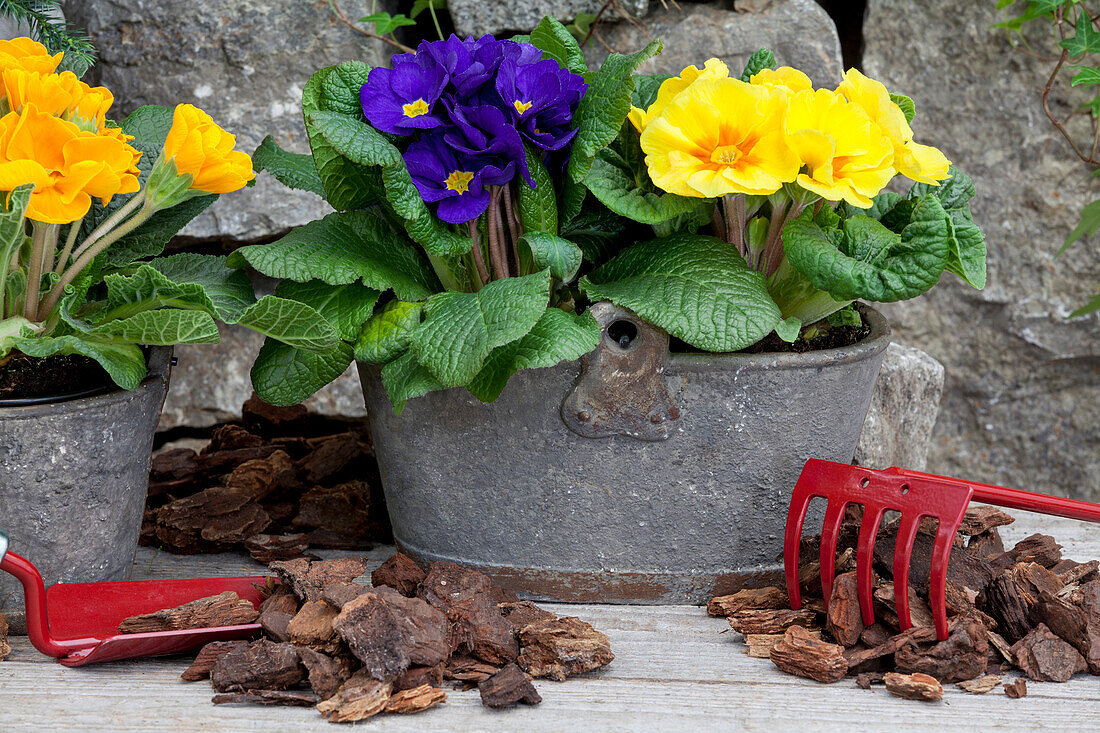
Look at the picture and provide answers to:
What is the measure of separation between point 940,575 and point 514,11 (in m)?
1.22

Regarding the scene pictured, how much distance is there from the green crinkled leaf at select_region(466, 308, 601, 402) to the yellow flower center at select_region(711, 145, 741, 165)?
23 centimetres

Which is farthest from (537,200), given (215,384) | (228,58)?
(215,384)

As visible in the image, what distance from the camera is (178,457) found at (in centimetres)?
162

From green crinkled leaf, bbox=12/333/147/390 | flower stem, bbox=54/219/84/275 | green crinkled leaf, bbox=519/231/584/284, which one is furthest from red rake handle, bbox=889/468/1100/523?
flower stem, bbox=54/219/84/275

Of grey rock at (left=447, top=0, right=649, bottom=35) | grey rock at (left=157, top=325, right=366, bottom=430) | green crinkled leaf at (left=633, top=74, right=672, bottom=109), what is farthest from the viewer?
grey rock at (left=157, top=325, right=366, bottom=430)

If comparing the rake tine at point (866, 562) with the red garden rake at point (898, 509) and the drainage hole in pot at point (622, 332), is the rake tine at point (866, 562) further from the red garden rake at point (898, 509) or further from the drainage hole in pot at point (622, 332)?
the drainage hole in pot at point (622, 332)

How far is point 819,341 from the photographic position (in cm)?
123

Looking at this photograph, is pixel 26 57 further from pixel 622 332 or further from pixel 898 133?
pixel 898 133

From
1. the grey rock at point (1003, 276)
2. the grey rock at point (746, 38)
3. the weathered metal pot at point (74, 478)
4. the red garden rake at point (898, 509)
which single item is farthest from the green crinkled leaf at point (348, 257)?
the grey rock at point (1003, 276)

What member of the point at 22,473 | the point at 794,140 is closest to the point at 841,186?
the point at 794,140

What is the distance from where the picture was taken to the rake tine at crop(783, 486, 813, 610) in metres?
1.14

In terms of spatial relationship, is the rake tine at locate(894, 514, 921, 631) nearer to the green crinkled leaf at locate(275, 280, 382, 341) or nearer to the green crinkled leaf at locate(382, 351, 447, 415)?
the green crinkled leaf at locate(382, 351, 447, 415)

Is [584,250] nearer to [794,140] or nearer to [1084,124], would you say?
[794,140]

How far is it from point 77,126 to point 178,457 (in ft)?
2.37
